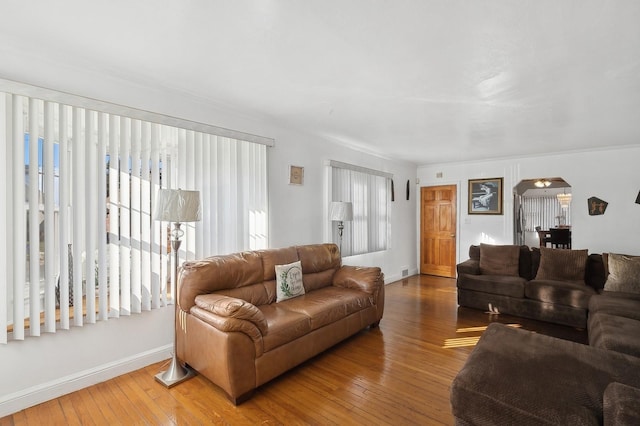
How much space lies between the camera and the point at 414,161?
6.56 m

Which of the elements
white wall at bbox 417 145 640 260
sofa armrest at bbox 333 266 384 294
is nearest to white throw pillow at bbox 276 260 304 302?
sofa armrest at bbox 333 266 384 294

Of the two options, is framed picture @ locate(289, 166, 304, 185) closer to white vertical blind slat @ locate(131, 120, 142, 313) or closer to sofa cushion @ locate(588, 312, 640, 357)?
white vertical blind slat @ locate(131, 120, 142, 313)

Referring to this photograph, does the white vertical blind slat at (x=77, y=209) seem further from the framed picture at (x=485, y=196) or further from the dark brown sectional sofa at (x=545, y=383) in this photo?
the framed picture at (x=485, y=196)

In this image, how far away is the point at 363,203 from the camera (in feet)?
18.0

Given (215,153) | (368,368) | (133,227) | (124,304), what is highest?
(215,153)

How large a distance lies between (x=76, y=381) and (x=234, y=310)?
137 cm

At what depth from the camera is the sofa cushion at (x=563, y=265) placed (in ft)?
13.3

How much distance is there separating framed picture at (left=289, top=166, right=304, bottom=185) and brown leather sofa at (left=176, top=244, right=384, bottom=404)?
95cm

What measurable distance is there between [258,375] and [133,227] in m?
1.61

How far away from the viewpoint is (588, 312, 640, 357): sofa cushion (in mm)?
2248

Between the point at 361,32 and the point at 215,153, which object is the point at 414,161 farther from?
the point at 361,32

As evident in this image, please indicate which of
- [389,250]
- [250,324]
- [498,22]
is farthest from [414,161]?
[250,324]

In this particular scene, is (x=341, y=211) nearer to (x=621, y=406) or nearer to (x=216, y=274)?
(x=216, y=274)

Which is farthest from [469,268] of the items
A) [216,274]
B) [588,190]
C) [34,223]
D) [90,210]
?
[34,223]
